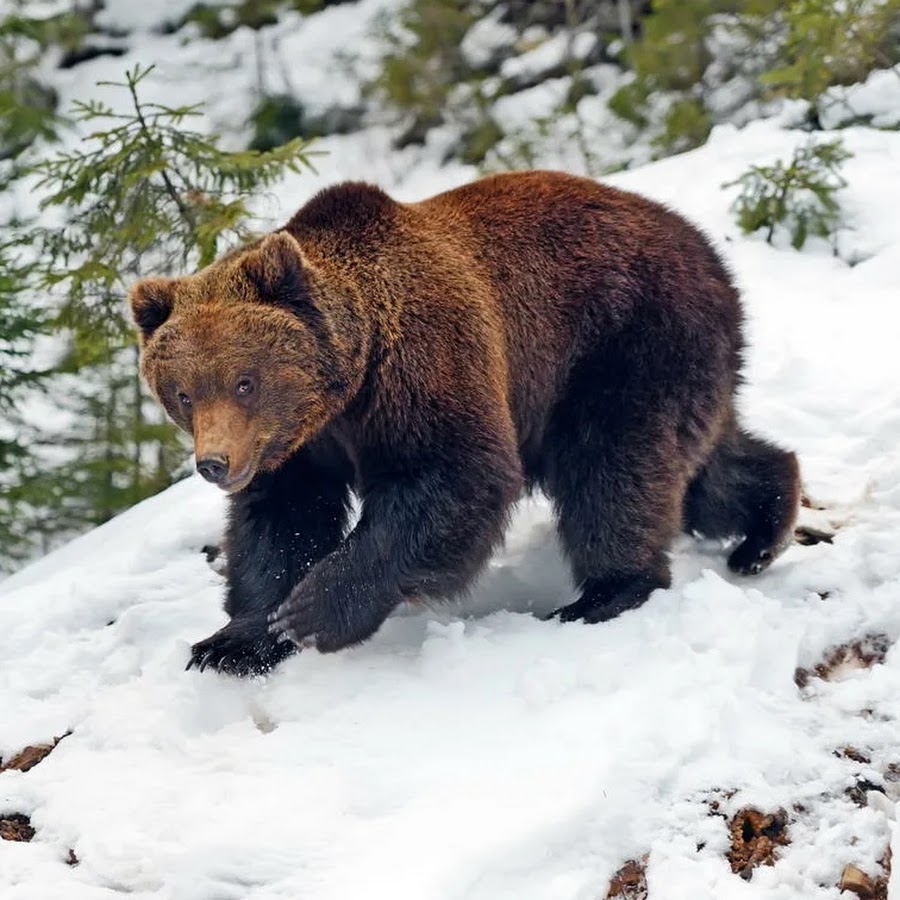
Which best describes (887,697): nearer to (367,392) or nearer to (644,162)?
(367,392)

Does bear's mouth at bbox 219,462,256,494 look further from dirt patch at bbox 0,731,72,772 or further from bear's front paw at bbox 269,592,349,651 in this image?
dirt patch at bbox 0,731,72,772

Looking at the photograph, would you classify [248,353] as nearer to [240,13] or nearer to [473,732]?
[473,732]

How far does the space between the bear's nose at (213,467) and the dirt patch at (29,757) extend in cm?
120

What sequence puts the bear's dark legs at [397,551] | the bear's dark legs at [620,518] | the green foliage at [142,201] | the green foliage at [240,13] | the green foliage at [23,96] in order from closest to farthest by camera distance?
the bear's dark legs at [397,551]
the bear's dark legs at [620,518]
the green foliage at [142,201]
the green foliage at [23,96]
the green foliage at [240,13]

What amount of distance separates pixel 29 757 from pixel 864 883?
2948 mm

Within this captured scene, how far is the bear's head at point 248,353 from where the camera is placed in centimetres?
459

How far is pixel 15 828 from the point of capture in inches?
163

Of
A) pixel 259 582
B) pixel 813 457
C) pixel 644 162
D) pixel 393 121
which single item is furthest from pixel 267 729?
pixel 393 121

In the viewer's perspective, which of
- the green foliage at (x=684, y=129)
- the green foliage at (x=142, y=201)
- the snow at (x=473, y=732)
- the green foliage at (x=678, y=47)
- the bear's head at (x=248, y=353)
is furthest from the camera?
the green foliage at (x=678, y=47)

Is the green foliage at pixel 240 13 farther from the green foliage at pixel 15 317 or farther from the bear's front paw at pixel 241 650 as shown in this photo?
the bear's front paw at pixel 241 650

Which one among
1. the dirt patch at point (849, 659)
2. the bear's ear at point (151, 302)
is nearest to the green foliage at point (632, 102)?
the bear's ear at point (151, 302)

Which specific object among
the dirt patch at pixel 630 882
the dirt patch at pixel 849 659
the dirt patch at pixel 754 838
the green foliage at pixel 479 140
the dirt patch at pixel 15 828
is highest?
the dirt patch at pixel 630 882

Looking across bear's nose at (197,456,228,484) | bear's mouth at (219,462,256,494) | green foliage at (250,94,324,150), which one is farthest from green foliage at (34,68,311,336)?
green foliage at (250,94,324,150)

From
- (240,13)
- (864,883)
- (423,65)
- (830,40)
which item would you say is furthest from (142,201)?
(240,13)
